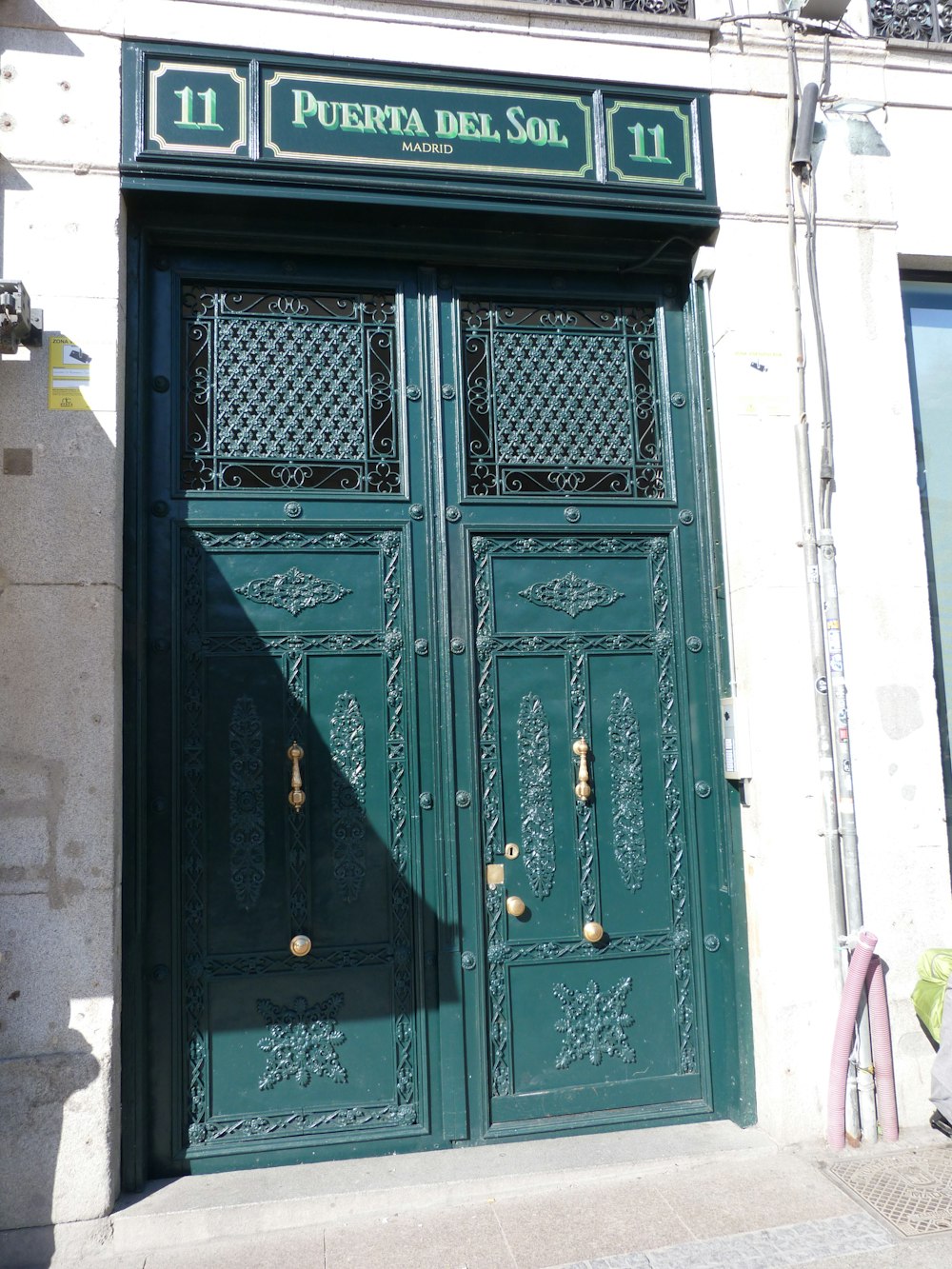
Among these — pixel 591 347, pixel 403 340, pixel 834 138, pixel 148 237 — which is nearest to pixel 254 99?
pixel 148 237

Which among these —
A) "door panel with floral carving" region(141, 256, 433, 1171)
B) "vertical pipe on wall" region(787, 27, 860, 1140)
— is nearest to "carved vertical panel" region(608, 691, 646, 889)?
"vertical pipe on wall" region(787, 27, 860, 1140)

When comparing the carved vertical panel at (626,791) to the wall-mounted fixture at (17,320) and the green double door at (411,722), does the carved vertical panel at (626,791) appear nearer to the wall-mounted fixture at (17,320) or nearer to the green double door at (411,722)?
the green double door at (411,722)

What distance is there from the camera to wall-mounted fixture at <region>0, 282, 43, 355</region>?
365 cm

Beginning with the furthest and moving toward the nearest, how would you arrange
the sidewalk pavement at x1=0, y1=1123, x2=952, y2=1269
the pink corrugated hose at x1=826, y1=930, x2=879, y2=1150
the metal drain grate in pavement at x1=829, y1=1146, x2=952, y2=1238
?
the pink corrugated hose at x1=826, y1=930, x2=879, y2=1150
the metal drain grate in pavement at x1=829, y1=1146, x2=952, y2=1238
the sidewalk pavement at x1=0, y1=1123, x2=952, y2=1269

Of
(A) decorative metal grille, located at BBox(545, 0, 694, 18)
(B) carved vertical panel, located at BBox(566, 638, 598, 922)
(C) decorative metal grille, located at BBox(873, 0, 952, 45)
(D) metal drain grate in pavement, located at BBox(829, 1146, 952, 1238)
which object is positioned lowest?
(D) metal drain grate in pavement, located at BBox(829, 1146, 952, 1238)

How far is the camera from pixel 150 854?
3.94 metres

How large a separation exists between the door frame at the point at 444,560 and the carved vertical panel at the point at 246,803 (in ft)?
1.21

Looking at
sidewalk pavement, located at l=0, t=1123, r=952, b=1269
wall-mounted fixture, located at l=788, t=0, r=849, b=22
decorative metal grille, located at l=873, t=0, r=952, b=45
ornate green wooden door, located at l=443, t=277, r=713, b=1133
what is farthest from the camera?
decorative metal grille, located at l=873, t=0, r=952, b=45

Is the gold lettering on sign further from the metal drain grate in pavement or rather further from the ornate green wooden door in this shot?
the metal drain grate in pavement

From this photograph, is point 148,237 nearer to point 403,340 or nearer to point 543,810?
point 403,340

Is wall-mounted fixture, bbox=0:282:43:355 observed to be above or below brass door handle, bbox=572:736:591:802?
above

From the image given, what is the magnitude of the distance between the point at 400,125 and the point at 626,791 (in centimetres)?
313

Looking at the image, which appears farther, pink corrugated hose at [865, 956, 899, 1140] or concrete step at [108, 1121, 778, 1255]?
pink corrugated hose at [865, 956, 899, 1140]

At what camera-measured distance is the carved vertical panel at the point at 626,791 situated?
4293 mm
